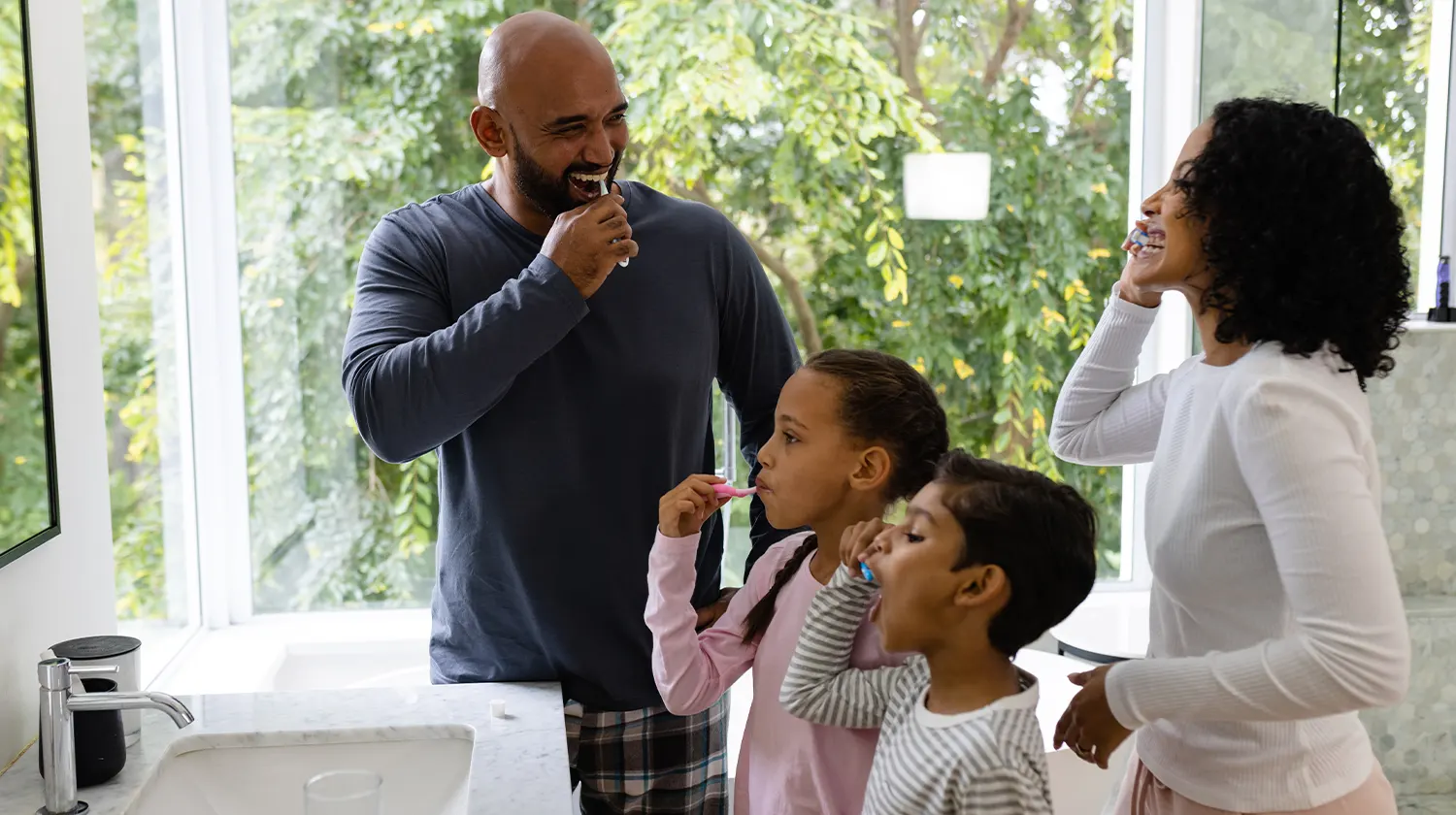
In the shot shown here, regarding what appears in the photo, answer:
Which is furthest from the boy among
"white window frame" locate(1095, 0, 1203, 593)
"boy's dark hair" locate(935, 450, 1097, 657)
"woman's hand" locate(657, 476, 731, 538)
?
"white window frame" locate(1095, 0, 1203, 593)

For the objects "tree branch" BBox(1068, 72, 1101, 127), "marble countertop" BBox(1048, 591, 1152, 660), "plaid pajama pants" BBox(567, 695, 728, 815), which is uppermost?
"tree branch" BBox(1068, 72, 1101, 127)

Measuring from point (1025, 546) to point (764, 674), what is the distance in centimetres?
36

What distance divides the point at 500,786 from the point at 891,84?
227 cm

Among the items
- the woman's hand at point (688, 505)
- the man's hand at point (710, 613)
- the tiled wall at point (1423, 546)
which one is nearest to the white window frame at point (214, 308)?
the man's hand at point (710, 613)

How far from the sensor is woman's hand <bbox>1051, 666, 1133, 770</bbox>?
104cm

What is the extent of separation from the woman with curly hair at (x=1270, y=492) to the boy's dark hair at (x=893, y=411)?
0.24m

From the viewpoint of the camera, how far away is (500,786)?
122cm

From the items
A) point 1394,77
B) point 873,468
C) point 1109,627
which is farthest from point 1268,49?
point 873,468

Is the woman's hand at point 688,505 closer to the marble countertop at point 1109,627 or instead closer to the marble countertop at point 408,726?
the marble countertop at point 408,726

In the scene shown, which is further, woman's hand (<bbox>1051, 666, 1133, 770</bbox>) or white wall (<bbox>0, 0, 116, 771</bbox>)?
white wall (<bbox>0, 0, 116, 771</bbox>)

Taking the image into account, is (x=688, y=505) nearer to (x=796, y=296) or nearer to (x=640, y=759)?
(x=640, y=759)

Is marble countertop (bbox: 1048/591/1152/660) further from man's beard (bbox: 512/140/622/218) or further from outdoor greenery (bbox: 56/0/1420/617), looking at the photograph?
man's beard (bbox: 512/140/622/218)

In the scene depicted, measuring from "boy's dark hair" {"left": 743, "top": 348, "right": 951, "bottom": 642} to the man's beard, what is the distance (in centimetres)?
39

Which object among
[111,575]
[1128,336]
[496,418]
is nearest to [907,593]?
[1128,336]
